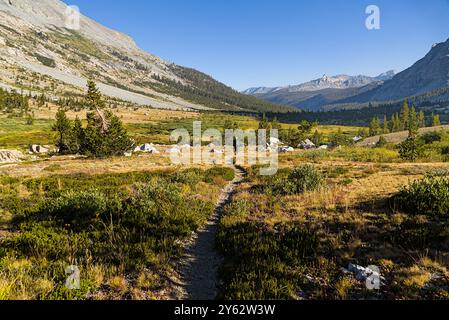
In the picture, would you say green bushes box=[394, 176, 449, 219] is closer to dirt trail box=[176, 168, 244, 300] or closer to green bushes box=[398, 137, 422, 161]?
dirt trail box=[176, 168, 244, 300]

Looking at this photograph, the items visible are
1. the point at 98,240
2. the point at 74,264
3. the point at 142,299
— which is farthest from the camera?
the point at 98,240

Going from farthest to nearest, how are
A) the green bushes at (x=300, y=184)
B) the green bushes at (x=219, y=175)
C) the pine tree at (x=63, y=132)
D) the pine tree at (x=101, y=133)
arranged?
1. the pine tree at (x=63, y=132)
2. the pine tree at (x=101, y=133)
3. the green bushes at (x=219, y=175)
4. the green bushes at (x=300, y=184)

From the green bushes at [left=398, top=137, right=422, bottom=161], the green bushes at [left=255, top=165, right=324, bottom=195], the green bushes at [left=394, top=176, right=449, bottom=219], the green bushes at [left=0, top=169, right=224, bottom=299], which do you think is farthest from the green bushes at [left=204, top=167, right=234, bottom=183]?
the green bushes at [left=398, top=137, right=422, bottom=161]

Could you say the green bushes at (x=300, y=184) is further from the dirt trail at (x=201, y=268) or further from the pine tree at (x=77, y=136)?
the pine tree at (x=77, y=136)

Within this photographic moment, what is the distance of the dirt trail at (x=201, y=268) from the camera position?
7.89 m

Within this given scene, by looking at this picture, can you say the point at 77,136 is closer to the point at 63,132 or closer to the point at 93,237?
the point at 63,132

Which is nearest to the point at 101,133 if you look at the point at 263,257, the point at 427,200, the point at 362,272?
the point at 263,257

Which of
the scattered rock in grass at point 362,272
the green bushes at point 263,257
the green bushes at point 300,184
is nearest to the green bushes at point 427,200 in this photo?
the green bushes at point 263,257

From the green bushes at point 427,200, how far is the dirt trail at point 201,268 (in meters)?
8.07

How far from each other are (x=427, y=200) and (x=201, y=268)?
382 inches
